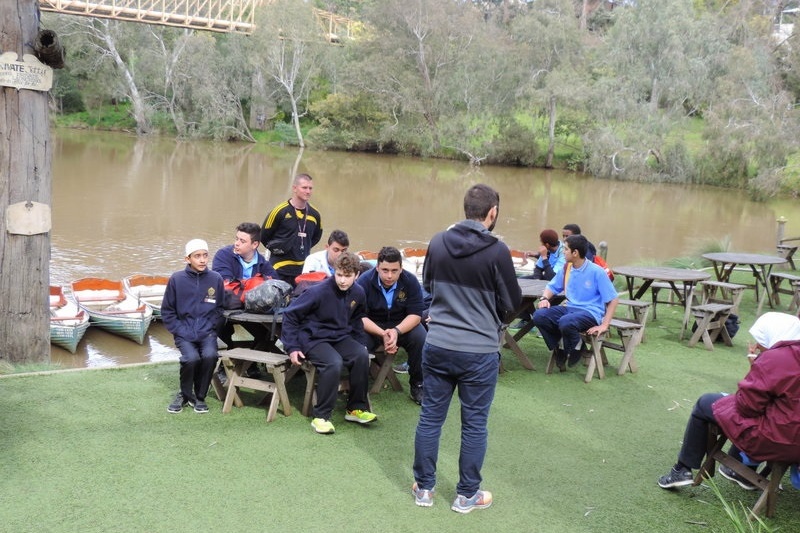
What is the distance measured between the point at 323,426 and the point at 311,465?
0.50 metres

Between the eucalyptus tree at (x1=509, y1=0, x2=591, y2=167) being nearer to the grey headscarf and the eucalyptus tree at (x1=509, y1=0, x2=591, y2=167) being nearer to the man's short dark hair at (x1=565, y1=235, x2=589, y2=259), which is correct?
the man's short dark hair at (x1=565, y1=235, x2=589, y2=259)

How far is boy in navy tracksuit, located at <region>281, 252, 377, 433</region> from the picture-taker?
17.0 ft

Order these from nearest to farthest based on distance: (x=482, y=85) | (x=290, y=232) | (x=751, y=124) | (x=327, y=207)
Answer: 1. (x=290, y=232)
2. (x=327, y=207)
3. (x=751, y=124)
4. (x=482, y=85)

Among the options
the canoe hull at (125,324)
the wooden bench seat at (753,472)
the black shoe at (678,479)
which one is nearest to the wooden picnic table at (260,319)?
the black shoe at (678,479)

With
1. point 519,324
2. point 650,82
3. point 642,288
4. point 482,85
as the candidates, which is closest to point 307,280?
point 519,324

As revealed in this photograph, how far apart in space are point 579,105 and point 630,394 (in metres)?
33.6

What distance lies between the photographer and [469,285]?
3910mm

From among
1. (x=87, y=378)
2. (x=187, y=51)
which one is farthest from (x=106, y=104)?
(x=87, y=378)

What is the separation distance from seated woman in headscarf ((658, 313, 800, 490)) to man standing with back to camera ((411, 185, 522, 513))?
1.24 metres

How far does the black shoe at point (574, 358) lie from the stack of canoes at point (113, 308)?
5.91m

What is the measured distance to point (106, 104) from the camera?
2063 inches

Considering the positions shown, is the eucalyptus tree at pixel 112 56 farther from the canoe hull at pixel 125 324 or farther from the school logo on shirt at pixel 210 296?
the school logo on shirt at pixel 210 296

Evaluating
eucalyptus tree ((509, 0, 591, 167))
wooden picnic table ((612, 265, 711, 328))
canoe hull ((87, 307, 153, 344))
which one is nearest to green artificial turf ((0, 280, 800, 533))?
wooden picnic table ((612, 265, 711, 328))

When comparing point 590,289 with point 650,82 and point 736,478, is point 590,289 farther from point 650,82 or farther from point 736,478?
point 650,82
